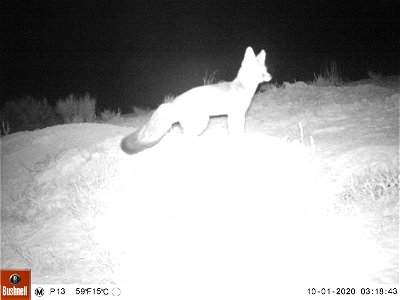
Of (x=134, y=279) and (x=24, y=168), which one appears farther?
(x=24, y=168)

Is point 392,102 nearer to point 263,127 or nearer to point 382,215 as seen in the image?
point 263,127

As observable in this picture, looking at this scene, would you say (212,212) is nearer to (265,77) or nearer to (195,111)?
(195,111)

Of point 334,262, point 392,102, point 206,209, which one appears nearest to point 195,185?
point 206,209

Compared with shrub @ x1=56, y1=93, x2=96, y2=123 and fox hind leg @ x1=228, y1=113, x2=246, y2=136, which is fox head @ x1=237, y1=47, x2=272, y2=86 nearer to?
fox hind leg @ x1=228, y1=113, x2=246, y2=136

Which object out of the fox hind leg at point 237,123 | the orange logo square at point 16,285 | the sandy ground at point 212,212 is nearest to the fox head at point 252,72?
the fox hind leg at point 237,123

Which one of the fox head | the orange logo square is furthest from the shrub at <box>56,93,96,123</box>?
the orange logo square

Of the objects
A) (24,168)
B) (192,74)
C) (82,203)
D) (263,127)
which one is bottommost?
(82,203)

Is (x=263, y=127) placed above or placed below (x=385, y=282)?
above

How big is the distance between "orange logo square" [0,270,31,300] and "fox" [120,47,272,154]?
2.53 meters

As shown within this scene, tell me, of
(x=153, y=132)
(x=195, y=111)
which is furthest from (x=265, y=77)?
(x=153, y=132)

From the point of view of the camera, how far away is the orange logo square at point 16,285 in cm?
330

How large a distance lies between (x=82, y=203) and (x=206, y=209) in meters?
1.76

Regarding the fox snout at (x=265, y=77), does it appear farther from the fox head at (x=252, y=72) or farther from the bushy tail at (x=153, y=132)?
the bushy tail at (x=153, y=132)

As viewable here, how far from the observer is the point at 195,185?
4875 millimetres
